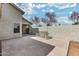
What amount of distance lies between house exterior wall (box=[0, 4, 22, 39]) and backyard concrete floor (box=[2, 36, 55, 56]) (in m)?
0.10

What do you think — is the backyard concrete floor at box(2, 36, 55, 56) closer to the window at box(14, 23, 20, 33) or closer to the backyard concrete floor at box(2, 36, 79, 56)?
the backyard concrete floor at box(2, 36, 79, 56)

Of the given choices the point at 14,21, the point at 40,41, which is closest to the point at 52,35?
the point at 40,41

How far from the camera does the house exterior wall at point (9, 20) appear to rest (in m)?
2.13

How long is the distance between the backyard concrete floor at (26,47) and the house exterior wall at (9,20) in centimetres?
10

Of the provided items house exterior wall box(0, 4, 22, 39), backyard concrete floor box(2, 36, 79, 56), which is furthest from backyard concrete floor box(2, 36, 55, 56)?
house exterior wall box(0, 4, 22, 39)

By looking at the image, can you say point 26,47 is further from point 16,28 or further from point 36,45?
point 16,28

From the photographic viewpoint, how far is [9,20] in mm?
2160

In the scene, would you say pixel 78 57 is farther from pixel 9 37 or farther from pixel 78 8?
pixel 9 37

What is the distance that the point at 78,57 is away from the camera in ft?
7.08

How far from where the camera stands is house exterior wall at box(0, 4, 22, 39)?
6.98 ft

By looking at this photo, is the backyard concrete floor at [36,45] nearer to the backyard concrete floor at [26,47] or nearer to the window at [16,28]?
the backyard concrete floor at [26,47]

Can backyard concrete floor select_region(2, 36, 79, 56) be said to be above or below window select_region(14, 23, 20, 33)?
below

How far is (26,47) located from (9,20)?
47 cm

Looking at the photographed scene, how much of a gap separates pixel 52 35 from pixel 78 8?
Result: 541 mm
